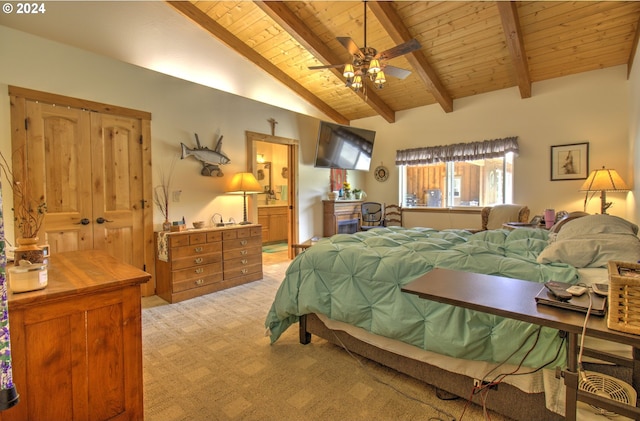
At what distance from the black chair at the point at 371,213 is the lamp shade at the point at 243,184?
2.74m

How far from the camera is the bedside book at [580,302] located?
94 centimetres

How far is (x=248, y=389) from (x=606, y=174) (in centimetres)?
450

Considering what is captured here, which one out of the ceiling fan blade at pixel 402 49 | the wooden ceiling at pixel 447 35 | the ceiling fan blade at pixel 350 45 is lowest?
the ceiling fan blade at pixel 402 49

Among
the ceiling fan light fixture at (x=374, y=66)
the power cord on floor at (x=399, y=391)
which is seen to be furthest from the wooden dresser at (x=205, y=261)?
the ceiling fan light fixture at (x=374, y=66)

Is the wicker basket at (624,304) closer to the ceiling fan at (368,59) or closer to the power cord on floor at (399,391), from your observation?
the power cord on floor at (399,391)

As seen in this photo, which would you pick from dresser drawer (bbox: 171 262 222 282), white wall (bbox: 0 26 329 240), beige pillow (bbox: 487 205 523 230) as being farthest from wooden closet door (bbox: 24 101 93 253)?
beige pillow (bbox: 487 205 523 230)

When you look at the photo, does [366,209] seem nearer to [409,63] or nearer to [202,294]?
[409,63]

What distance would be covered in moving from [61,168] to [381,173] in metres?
5.26

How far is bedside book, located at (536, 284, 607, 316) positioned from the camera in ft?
3.10

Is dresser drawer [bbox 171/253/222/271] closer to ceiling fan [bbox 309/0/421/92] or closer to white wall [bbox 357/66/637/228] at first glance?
ceiling fan [bbox 309/0/421/92]

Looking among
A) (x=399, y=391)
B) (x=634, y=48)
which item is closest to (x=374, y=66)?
(x=399, y=391)

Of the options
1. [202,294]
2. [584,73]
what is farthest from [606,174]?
[202,294]

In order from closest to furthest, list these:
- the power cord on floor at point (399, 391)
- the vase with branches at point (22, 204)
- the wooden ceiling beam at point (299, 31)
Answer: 1. the power cord on floor at point (399, 391)
2. the vase with branches at point (22, 204)
3. the wooden ceiling beam at point (299, 31)

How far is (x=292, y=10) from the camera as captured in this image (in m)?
3.94
